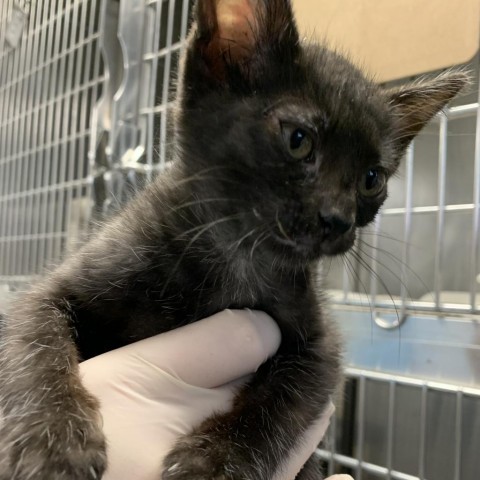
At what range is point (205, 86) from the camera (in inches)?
36.4

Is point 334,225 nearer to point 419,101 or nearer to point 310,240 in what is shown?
point 310,240

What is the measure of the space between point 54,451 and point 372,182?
628 mm

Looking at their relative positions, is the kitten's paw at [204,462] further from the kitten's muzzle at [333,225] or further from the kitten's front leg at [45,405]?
the kitten's muzzle at [333,225]

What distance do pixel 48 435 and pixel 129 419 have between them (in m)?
0.24

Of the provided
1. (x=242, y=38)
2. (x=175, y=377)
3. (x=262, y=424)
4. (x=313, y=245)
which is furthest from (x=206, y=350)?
(x=242, y=38)

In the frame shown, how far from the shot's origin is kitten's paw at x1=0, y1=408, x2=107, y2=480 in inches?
27.2

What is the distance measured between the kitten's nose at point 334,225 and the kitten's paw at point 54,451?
16.6 inches

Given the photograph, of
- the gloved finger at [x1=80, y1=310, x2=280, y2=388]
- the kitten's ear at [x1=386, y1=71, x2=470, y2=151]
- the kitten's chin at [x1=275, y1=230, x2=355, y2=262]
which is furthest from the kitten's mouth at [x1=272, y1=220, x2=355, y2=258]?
the kitten's ear at [x1=386, y1=71, x2=470, y2=151]

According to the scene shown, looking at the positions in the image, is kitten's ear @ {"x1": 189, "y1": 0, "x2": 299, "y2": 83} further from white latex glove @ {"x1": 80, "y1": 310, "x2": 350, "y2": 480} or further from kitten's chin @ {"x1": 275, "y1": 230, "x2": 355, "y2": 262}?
white latex glove @ {"x1": 80, "y1": 310, "x2": 350, "y2": 480}

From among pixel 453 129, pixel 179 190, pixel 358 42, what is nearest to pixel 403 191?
pixel 453 129

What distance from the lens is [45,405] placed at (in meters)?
0.76

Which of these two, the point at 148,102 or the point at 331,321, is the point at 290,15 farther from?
the point at 148,102

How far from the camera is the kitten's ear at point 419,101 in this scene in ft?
3.49

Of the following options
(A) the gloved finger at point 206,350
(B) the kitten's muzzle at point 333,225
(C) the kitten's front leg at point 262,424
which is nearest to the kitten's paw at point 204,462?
(C) the kitten's front leg at point 262,424
